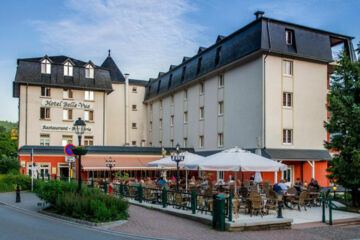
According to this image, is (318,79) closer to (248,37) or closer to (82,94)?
(248,37)

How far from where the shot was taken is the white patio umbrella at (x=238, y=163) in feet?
54.7

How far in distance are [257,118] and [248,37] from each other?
6.28 meters

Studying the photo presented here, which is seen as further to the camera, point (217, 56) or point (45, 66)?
point (45, 66)

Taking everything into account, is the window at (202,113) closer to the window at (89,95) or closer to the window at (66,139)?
the window at (89,95)

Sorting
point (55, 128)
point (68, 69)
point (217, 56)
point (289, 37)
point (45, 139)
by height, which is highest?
point (68, 69)

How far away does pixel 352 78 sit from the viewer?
1845 cm

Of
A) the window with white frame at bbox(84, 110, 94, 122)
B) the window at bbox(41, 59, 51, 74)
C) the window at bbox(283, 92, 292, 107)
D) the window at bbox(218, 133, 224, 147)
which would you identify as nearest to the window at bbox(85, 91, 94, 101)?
the window with white frame at bbox(84, 110, 94, 122)

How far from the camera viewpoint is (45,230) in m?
11.9

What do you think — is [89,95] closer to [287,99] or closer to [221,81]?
[221,81]

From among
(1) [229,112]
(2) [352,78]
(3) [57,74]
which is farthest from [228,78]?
(3) [57,74]

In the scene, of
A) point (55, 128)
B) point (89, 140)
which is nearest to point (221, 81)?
point (89, 140)

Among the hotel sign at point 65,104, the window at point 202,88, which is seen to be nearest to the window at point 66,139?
the hotel sign at point 65,104

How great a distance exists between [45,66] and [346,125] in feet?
114

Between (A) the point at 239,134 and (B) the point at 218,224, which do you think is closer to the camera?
(B) the point at 218,224
